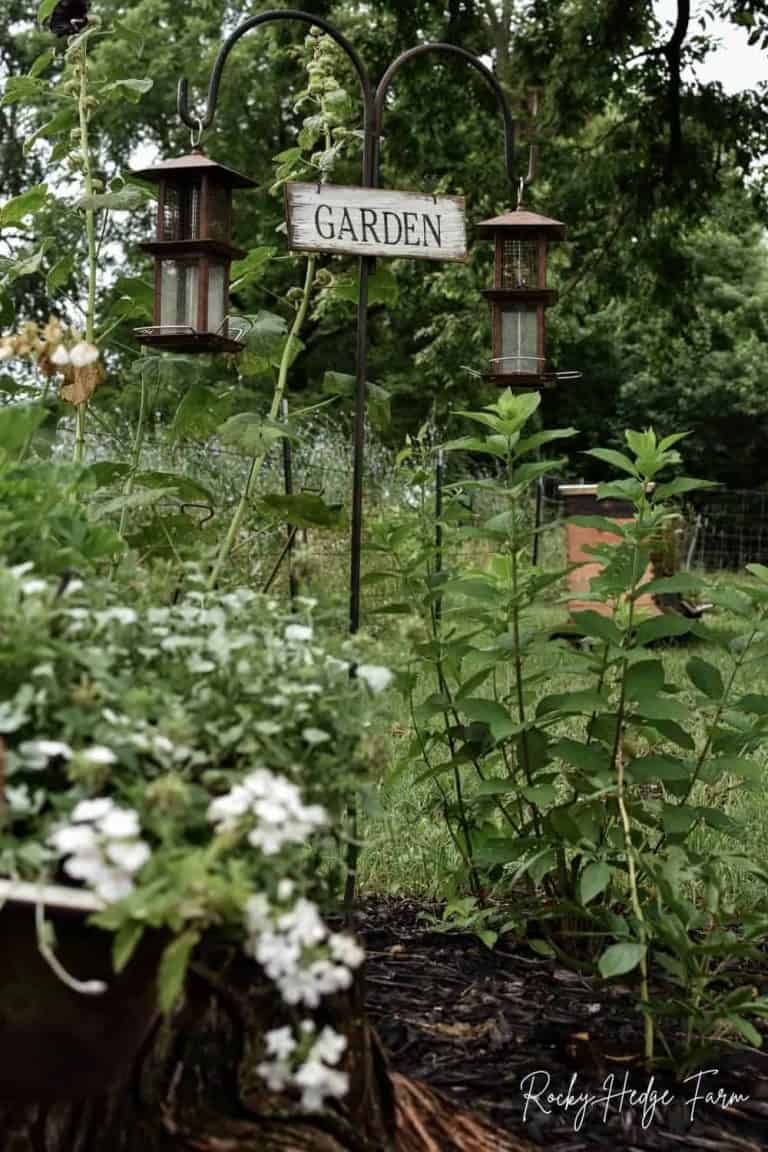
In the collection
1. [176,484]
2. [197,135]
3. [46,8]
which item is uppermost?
[46,8]

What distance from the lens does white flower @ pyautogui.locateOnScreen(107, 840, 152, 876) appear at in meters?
1.30

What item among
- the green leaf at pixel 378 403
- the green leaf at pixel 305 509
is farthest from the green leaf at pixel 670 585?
the green leaf at pixel 378 403

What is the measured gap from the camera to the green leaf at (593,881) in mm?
2314

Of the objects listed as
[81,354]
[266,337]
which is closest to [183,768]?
[81,354]

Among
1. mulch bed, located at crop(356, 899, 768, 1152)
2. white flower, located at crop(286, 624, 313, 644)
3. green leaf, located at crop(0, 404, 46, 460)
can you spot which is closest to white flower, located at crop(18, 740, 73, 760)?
white flower, located at crop(286, 624, 313, 644)

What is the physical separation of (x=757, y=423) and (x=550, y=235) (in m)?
18.6

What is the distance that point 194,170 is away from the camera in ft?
9.13

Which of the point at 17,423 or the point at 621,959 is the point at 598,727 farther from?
the point at 17,423

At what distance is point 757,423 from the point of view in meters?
20.9

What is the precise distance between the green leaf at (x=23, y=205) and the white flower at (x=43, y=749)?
1834 mm

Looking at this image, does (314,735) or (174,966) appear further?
(314,735)

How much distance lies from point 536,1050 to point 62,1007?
3.86 ft

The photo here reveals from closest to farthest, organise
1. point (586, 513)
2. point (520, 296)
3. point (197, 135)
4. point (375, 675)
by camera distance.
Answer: point (375, 675), point (197, 135), point (520, 296), point (586, 513)

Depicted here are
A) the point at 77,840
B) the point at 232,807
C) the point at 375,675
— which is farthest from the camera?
the point at 375,675
